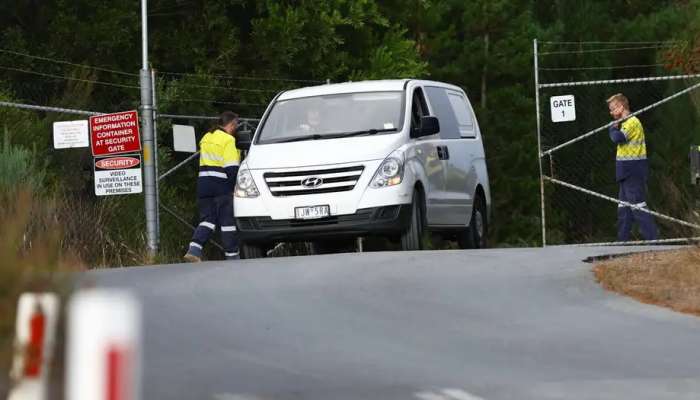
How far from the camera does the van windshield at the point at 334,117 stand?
A: 18812 mm

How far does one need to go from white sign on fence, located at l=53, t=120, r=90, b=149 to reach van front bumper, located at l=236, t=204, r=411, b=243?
11.7 feet

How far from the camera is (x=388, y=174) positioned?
1798cm

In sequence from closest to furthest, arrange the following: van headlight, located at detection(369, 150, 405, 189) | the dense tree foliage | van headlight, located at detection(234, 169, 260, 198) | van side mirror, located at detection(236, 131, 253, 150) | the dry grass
Result: 1. the dry grass
2. van headlight, located at detection(369, 150, 405, 189)
3. van headlight, located at detection(234, 169, 260, 198)
4. van side mirror, located at detection(236, 131, 253, 150)
5. the dense tree foliage

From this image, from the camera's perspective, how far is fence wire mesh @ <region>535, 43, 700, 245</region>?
4359 centimetres

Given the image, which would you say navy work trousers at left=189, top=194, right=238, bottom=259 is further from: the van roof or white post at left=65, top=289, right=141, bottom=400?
white post at left=65, top=289, right=141, bottom=400

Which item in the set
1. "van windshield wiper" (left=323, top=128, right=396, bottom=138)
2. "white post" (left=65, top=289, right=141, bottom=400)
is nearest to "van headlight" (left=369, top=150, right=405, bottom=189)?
"van windshield wiper" (left=323, top=128, right=396, bottom=138)

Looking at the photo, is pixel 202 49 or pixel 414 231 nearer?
pixel 414 231

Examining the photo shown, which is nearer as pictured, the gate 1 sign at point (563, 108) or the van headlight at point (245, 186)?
the van headlight at point (245, 186)

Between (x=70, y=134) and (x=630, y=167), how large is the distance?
651 cm

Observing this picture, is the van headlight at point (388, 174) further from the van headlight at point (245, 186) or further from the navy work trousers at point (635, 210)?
the navy work trousers at point (635, 210)

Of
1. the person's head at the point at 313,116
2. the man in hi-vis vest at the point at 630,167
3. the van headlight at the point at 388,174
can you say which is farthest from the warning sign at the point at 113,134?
the man in hi-vis vest at the point at 630,167

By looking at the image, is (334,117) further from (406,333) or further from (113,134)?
(406,333)

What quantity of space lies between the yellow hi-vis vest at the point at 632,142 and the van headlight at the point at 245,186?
5.33 metres

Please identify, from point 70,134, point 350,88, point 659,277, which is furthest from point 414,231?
point 70,134
